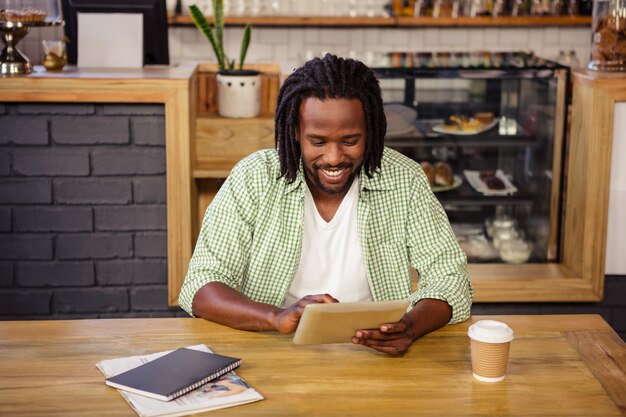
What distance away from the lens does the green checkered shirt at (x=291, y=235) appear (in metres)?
2.25

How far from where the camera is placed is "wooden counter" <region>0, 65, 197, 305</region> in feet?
10.7

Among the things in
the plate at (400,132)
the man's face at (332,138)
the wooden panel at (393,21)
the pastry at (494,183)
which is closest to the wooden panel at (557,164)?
the pastry at (494,183)

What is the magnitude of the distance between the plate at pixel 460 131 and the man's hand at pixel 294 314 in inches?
72.0

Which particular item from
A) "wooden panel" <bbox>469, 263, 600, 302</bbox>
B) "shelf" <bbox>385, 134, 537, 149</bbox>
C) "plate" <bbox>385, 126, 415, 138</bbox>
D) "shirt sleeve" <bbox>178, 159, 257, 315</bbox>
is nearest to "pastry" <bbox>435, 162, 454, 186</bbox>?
"shelf" <bbox>385, 134, 537, 149</bbox>

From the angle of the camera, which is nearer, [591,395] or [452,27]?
[591,395]

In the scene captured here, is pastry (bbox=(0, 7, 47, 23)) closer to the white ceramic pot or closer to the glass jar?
the white ceramic pot

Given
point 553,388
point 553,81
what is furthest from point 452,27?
point 553,388

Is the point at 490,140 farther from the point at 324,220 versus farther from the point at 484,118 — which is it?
the point at 324,220

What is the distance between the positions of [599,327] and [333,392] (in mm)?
732

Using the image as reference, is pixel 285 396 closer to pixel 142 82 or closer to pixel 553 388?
pixel 553 388

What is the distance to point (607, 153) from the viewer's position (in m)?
3.42

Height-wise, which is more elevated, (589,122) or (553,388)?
(589,122)

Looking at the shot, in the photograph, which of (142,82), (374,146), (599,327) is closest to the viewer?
(599,327)

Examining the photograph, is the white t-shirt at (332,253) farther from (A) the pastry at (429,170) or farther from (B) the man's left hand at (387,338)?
(A) the pastry at (429,170)
